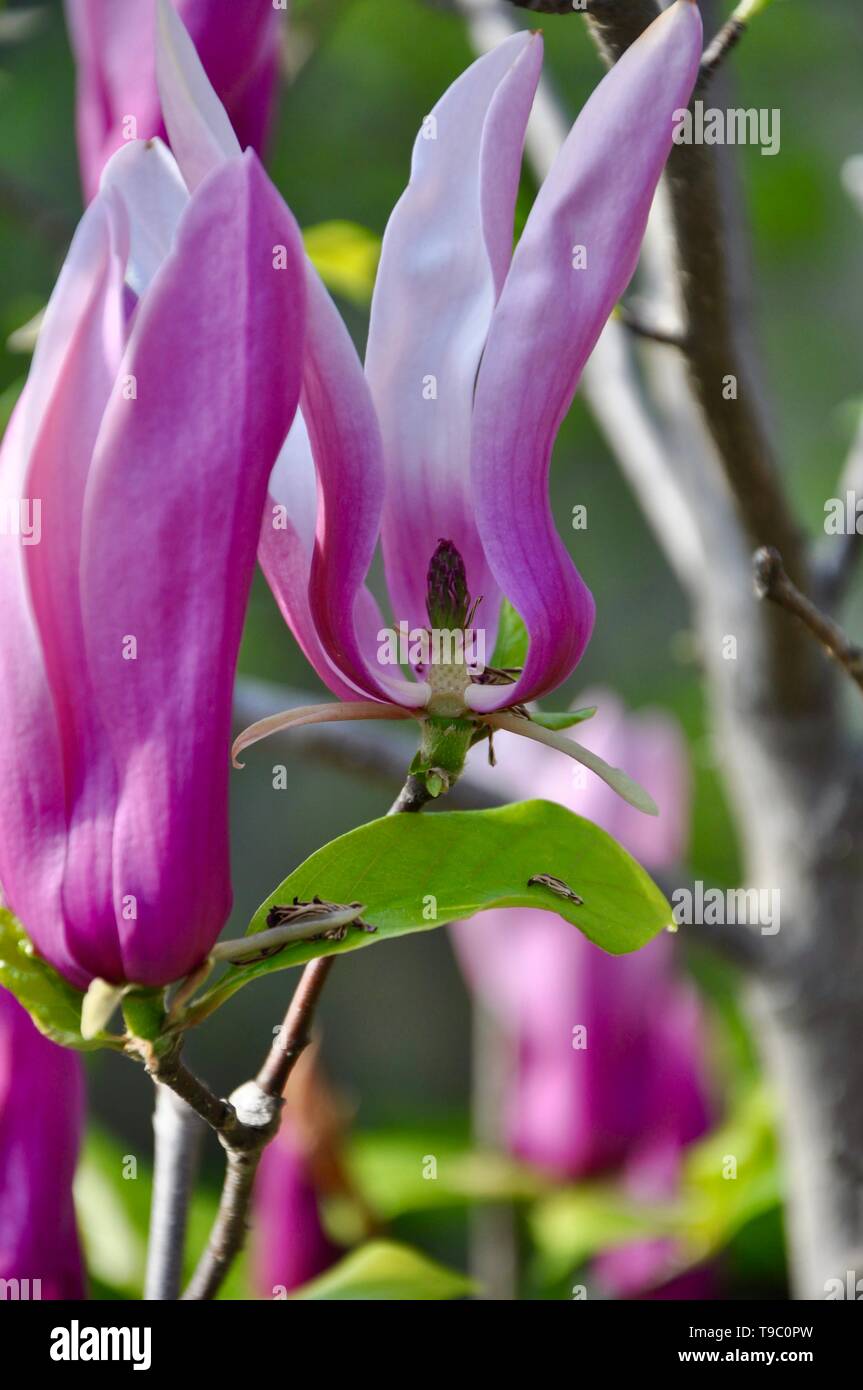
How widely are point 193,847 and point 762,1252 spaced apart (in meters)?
0.85

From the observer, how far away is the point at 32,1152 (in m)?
0.42

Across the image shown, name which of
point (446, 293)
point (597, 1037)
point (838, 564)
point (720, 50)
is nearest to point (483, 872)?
point (446, 293)

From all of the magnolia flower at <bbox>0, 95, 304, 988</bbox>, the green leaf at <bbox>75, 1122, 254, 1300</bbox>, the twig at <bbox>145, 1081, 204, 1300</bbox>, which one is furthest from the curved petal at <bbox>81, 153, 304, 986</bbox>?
the green leaf at <bbox>75, 1122, 254, 1300</bbox>

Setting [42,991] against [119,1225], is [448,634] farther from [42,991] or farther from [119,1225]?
[119,1225]

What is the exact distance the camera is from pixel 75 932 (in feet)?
0.98

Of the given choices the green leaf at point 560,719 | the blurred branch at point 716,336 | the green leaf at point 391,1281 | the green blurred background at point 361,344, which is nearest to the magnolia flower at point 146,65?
the blurred branch at point 716,336

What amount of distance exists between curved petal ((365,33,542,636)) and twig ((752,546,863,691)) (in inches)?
3.4

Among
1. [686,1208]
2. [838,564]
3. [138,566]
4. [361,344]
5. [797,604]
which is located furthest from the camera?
[361,344]

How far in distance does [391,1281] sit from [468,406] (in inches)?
11.8

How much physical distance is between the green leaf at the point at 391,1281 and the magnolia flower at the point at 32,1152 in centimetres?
9

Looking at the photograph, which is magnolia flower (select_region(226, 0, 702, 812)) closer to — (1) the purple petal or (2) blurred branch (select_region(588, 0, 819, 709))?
(2) blurred branch (select_region(588, 0, 819, 709))

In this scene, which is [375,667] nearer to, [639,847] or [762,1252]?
[639,847]

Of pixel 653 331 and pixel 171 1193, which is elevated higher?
pixel 653 331

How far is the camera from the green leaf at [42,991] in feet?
1.02
